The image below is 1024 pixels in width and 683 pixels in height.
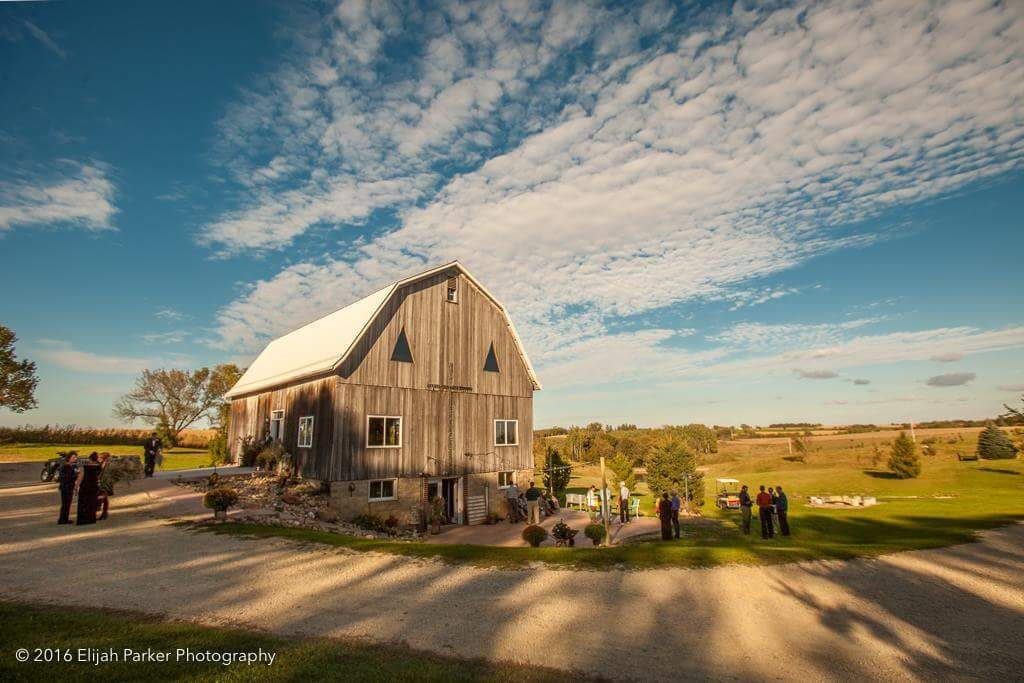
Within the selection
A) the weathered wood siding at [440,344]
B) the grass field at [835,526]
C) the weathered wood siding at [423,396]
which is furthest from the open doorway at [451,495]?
the grass field at [835,526]

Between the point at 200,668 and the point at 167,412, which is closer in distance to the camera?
the point at 200,668

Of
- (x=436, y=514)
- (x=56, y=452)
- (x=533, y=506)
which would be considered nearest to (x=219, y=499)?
(x=436, y=514)

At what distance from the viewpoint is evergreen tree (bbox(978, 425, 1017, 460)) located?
156 ft

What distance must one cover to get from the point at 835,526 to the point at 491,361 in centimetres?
1868

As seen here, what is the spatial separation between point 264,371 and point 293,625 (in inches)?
1046

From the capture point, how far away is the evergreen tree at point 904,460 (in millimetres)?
41562

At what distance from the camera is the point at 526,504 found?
28.3 m

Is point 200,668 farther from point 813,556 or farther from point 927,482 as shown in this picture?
point 927,482

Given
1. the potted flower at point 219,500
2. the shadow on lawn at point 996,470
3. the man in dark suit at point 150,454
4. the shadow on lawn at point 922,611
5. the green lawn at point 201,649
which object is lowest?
the shadow on lawn at point 996,470

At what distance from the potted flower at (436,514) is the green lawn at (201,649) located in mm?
15835

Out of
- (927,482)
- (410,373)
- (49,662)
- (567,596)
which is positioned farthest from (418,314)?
(927,482)

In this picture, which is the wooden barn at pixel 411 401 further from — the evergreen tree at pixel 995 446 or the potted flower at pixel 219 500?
the evergreen tree at pixel 995 446

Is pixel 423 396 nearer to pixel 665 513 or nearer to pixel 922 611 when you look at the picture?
pixel 665 513

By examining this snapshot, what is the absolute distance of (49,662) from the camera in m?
6.77
